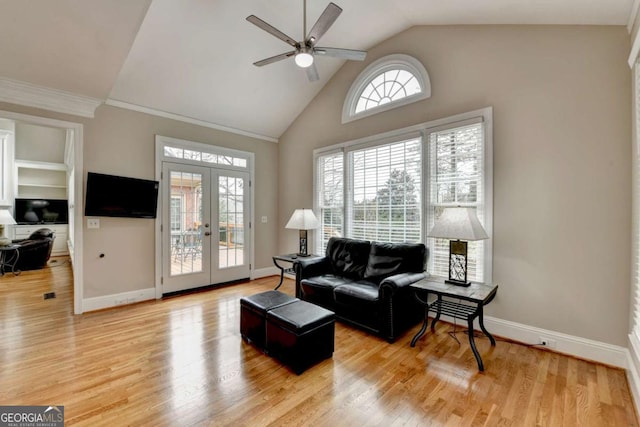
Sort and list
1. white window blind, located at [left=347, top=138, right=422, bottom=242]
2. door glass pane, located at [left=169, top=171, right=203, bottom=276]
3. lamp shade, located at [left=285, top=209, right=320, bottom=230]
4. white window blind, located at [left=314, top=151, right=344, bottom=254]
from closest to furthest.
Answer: white window blind, located at [left=347, top=138, right=422, bottom=242]
lamp shade, located at [left=285, top=209, right=320, bottom=230]
door glass pane, located at [left=169, top=171, right=203, bottom=276]
white window blind, located at [left=314, top=151, right=344, bottom=254]

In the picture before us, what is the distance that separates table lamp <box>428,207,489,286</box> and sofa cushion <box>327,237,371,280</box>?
111 cm

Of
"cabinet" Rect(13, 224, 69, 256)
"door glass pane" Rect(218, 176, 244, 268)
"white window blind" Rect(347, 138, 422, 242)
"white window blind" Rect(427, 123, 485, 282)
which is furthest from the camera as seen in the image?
"cabinet" Rect(13, 224, 69, 256)

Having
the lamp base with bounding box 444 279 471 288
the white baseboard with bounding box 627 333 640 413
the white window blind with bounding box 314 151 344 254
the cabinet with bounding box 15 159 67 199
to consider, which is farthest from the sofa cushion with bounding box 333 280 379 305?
the cabinet with bounding box 15 159 67 199

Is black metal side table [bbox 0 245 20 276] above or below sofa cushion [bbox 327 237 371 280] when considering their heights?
below

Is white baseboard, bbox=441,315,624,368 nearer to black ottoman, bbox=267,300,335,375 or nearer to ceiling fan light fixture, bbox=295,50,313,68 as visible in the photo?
black ottoman, bbox=267,300,335,375

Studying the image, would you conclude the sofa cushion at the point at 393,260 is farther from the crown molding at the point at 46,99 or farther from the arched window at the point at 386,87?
the crown molding at the point at 46,99

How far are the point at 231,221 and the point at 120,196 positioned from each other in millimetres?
1728

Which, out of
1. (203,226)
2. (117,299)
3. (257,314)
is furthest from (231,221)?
(257,314)

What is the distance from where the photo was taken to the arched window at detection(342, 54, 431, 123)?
3582 millimetres

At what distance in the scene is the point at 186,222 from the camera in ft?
14.7

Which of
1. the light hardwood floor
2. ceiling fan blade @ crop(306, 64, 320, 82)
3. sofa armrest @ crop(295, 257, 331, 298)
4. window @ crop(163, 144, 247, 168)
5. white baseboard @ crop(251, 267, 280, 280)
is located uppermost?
ceiling fan blade @ crop(306, 64, 320, 82)

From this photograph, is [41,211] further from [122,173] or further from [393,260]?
[393,260]

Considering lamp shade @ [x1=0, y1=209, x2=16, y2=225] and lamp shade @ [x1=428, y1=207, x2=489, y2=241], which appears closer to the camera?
lamp shade @ [x1=428, y1=207, x2=489, y2=241]

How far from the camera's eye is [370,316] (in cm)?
295
